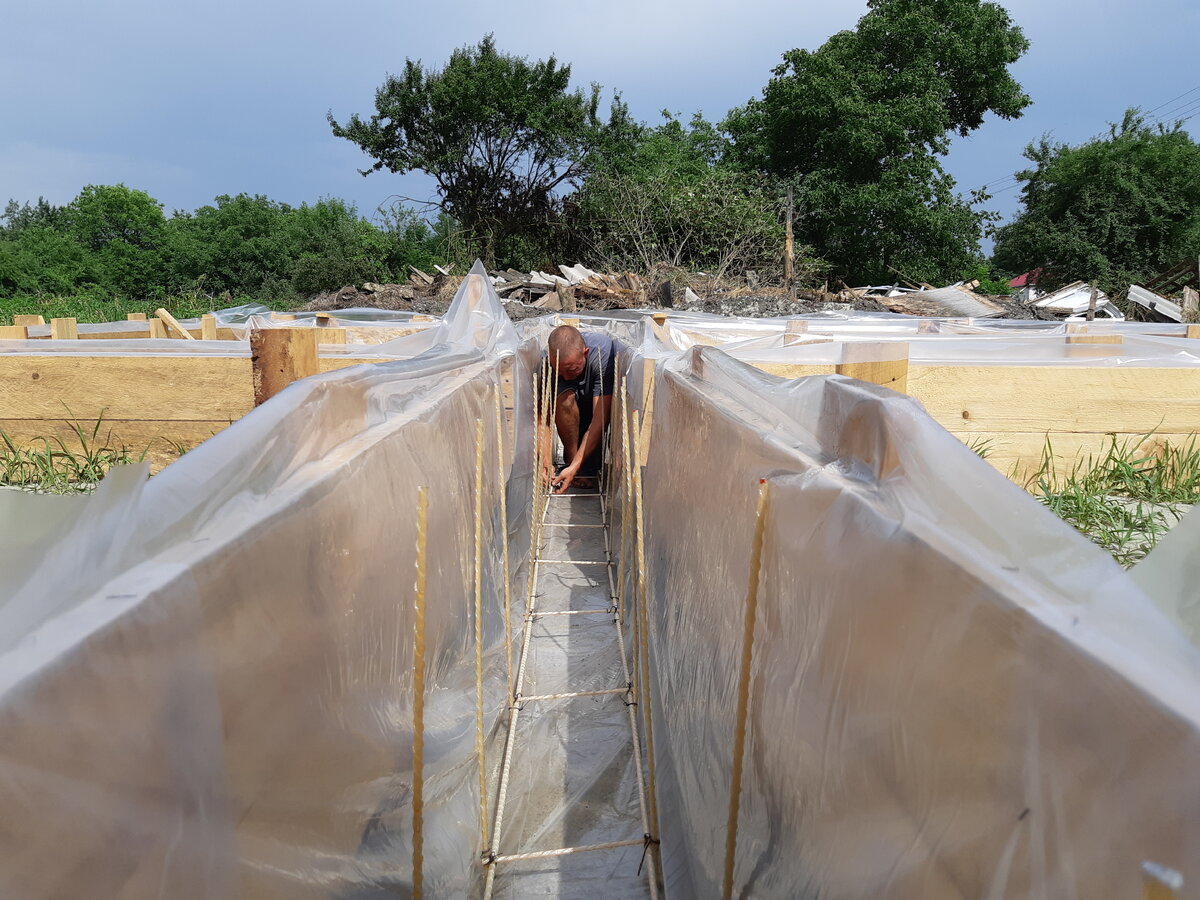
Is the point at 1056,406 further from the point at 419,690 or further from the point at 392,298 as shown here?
the point at 392,298

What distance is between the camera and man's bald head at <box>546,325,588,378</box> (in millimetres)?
6207

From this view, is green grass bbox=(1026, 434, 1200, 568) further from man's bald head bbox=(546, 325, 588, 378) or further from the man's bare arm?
man's bald head bbox=(546, 325, 588, 378)

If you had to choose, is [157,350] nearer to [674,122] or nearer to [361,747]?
[361,747]

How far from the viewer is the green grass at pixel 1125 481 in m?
3.56

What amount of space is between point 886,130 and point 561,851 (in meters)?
30.9

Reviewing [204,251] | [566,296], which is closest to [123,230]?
[204,251]

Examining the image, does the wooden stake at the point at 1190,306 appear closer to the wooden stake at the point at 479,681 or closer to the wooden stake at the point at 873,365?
the wooden stake at the point at 873,365

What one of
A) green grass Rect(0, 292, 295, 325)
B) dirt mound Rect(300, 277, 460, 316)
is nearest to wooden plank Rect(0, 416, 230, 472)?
dirt mound Rect(300, 277, 460, 316)

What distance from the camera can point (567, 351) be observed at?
20.4 ft

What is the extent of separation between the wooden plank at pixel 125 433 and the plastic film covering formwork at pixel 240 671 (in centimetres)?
242

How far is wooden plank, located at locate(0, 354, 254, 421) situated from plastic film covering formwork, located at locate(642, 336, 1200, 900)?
2936 millimetres

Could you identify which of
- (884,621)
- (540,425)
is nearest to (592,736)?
(884,621)

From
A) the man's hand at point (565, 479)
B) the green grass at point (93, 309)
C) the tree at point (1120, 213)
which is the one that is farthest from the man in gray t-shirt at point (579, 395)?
the tree at point (1120, 213)

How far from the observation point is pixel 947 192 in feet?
95.0
